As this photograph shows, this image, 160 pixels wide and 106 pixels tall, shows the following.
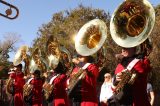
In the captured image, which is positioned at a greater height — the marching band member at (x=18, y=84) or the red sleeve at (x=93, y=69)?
the marching band member at (x=18, y=84)

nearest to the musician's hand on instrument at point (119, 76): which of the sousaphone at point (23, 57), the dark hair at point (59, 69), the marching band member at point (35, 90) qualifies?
the dark hair at point (59, 69)

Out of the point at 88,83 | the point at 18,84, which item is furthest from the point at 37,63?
the point at 88,83

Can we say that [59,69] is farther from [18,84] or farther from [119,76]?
[119,76]

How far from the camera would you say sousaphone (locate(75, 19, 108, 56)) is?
7723mm

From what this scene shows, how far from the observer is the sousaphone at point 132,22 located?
542 cm

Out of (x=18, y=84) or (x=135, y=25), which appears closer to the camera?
(x=135, y=25)

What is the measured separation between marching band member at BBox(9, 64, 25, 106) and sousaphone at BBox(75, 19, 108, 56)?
4016 mm

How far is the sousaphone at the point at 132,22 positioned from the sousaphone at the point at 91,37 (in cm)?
157

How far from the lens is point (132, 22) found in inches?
231

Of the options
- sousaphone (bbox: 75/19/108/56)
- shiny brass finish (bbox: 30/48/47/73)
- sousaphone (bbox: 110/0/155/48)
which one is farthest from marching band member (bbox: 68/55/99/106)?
shiny brass finish (bbox: 30/48/47/73)

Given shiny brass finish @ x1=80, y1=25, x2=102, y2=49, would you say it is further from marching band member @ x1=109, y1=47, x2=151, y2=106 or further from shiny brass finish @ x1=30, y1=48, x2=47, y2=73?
shiny brass finish @ x1=30, y1=48, x2=47, y2=73

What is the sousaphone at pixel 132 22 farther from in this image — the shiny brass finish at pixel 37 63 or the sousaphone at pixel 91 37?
the shiny brass finish at pixel 37 63

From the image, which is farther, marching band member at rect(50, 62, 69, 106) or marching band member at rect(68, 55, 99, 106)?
marching band member at rect(50, 62, 69, 106)

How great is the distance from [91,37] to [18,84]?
4518mm
